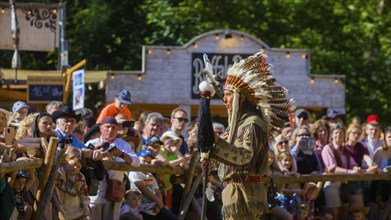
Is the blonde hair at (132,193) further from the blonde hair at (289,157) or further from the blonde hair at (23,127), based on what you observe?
the blonde hair at (289,157)

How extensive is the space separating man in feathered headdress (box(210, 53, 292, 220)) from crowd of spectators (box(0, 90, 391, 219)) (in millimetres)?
276

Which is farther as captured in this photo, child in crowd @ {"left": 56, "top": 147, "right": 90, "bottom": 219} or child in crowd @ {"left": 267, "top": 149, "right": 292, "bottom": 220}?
child in crowd @ {"left": 267, "top": 149, "right": 292, "bottom": 220}

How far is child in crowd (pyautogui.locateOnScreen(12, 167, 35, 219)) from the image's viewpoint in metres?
11.5

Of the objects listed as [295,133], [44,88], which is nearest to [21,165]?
[295,133]

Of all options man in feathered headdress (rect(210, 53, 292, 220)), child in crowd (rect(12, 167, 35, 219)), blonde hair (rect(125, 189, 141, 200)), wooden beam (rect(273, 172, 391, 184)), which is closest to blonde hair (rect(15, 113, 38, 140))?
child in crowd (rect(12, 167, 35, 219))

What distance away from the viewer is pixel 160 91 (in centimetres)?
2205

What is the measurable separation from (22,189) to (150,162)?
281 centimetres

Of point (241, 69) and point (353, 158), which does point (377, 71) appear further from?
point (241, 69)

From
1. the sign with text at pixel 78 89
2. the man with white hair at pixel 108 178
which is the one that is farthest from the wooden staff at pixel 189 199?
the sign with text at pixel 78 89

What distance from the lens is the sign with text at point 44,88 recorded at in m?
18.5

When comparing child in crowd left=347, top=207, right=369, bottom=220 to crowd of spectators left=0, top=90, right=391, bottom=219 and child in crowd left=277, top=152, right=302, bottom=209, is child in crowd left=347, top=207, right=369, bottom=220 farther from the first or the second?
child in crowd left=277, top=152, right=302, bottom=209

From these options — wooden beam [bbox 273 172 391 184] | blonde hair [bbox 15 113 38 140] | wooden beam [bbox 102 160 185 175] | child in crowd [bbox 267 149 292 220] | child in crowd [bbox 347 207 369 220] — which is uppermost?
blonde hair [bbox 15 113 38 140]

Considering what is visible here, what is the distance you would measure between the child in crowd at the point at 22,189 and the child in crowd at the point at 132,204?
78.9 inches

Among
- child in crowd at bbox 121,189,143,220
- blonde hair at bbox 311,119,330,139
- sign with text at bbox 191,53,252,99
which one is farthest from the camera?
sign with text at bbox 191,53,252,99
